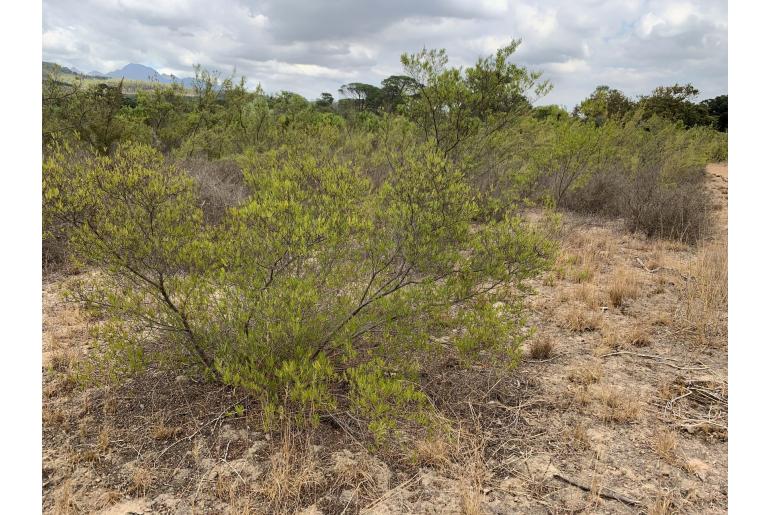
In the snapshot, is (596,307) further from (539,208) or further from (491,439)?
(539,208)

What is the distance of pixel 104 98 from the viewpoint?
9836 mm

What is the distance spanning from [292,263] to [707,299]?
4.38 m

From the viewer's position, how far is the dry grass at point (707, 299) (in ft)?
14.0

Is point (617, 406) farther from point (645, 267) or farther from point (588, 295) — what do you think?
point (645, 267)

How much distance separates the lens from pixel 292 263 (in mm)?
2877

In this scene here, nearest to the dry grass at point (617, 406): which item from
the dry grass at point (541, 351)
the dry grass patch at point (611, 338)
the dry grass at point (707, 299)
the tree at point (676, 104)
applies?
the dry grass at point (541, 351)

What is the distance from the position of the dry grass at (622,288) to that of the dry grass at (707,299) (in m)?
0.50

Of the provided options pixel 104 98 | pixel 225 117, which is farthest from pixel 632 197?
pixel 104 98

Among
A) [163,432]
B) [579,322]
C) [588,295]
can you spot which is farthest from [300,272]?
[588,295]

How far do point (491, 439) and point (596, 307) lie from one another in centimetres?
273

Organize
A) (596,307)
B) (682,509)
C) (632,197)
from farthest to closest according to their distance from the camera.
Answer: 1. (632,197)
2. (596,307)
3. (682,509)

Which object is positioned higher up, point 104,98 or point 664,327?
point 104,98

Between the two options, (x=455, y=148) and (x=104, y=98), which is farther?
(x=104, y=98)

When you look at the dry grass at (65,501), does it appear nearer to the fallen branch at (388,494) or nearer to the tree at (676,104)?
the fallen branch at (388,494)
